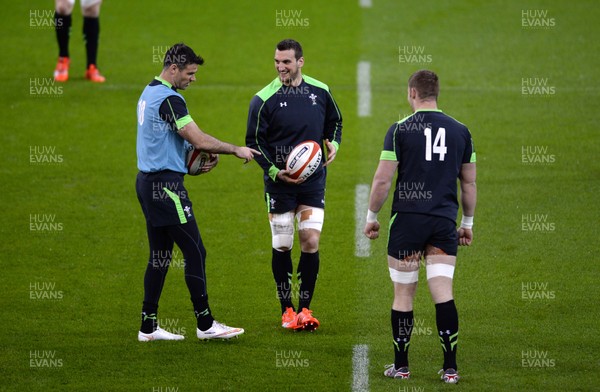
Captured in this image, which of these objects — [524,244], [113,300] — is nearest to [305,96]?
[113,300]

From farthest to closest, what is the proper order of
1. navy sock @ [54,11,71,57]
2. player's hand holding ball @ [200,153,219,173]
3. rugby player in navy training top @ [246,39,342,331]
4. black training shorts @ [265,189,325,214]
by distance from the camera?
1. navy sock @ [54,11,71,57]
2. black training shorts @ [265,189,325,214]
3. rugby player in navy training top @ [246,39,342,331]
4. player's hand holding ball @ [200,153,219,173]

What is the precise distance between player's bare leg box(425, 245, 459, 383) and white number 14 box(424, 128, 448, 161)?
73cm

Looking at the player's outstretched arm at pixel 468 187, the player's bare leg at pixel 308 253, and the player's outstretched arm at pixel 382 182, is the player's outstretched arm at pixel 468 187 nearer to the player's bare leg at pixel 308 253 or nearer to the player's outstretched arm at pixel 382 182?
the player's outstretched arm at pixel 382 182

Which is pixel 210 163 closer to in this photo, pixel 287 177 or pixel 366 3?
pixel 287 177

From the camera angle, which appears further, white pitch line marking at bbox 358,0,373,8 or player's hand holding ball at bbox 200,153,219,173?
white pitch line marking at bbox 358,0,373,8

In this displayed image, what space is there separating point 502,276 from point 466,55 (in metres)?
9.52

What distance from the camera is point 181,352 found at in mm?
9102

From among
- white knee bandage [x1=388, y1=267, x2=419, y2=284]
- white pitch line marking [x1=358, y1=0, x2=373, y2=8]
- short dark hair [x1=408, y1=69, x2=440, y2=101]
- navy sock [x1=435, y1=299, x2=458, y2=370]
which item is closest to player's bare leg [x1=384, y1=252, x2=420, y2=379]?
white knee bandage [x1=388, y1=267, x2=419, y2=284]

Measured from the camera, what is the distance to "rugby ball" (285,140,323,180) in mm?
9406

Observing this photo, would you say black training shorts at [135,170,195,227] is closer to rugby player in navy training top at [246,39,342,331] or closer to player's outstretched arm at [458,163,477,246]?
rugby player in navy training top at [246,39,342,331]

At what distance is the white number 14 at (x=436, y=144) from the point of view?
7.98m

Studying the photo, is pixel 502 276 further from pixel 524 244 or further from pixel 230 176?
pixel 230 176

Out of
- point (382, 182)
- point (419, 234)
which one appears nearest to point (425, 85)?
point (382, 182)

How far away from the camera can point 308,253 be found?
976 centimetres
